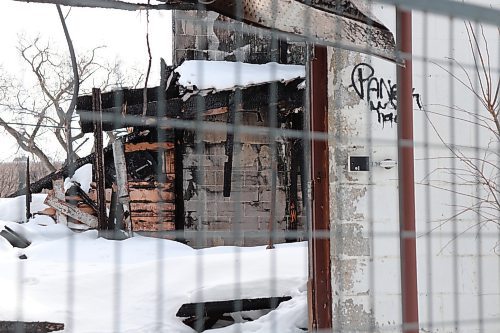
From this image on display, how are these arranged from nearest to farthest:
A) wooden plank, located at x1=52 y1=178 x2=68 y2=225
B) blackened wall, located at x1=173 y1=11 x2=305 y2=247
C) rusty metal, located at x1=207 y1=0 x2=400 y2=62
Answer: rusty metal, located at x1=207 y1=0 x2=400 y2=62
blackened wall, located at x1=173 y1=11 x2=305 y2=247
wooden plank, located at x1=52 y1=178 x2=68 y2=225

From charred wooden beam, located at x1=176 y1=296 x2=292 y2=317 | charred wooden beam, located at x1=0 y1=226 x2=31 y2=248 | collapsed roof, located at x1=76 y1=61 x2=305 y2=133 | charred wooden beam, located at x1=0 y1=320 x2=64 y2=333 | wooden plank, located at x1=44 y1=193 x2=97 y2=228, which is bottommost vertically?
charred wooden beam, located at x1=176 y1=296 x2=292 y2=317

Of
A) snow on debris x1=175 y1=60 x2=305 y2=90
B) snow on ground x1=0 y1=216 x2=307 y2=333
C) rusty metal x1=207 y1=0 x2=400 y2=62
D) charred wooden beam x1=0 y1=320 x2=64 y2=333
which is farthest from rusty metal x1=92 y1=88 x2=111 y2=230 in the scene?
snow on debris x1=175 y1=60 x2=305 y2=90

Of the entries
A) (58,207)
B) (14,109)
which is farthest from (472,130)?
(58,207)

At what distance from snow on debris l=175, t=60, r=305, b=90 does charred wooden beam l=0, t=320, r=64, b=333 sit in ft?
8.32

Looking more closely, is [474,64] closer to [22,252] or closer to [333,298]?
[333,298]

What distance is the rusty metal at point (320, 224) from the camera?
2828mm

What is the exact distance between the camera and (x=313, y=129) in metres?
2.85

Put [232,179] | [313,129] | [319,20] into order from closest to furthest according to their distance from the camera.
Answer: [319,20]
[313,129]
[232,179]

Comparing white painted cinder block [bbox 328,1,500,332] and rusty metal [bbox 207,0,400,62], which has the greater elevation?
rusty metal [bbox 207,0,400,62]

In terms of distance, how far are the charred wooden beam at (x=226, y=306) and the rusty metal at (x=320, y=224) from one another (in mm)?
432

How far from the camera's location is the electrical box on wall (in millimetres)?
2850

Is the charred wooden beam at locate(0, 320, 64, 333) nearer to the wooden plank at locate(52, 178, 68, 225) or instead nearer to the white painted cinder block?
the white painted cinder block

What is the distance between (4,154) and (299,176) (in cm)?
346

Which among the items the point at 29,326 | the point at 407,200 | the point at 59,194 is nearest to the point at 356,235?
the point at 407,200
